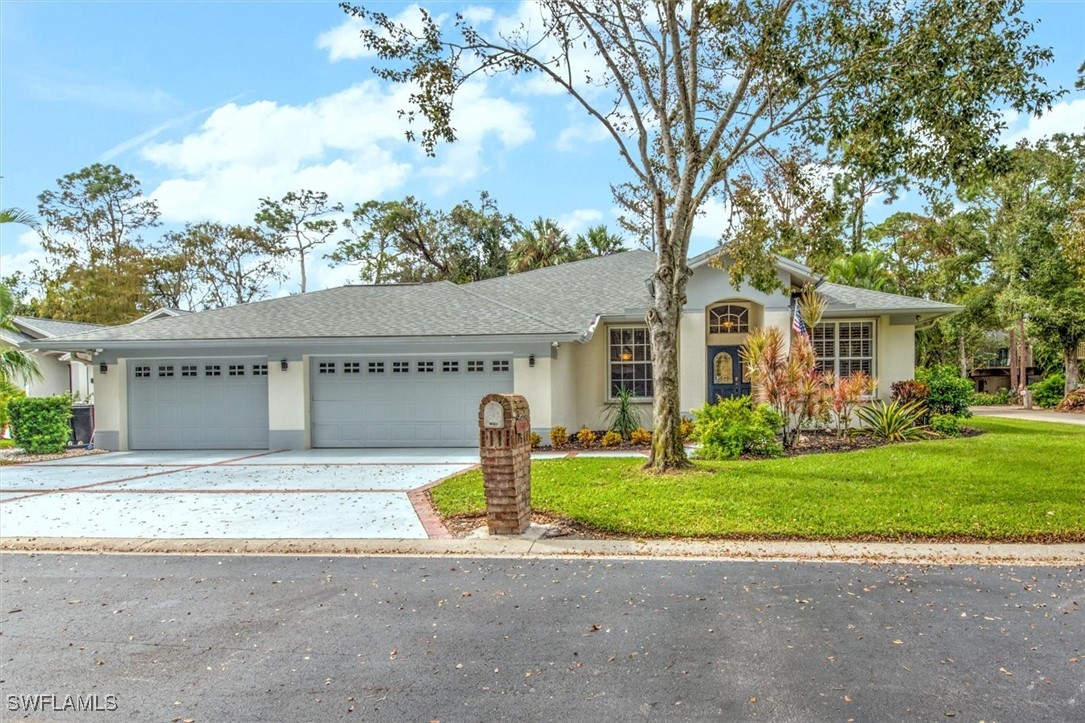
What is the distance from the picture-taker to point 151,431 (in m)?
15.2

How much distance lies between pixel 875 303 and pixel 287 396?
13327 millimetres

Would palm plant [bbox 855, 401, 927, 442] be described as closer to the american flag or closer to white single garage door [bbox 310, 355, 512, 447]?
the american flag

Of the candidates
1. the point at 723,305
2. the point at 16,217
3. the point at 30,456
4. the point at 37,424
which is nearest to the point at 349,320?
the point at 16,217

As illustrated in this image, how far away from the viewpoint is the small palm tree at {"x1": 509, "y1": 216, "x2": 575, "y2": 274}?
27.5m

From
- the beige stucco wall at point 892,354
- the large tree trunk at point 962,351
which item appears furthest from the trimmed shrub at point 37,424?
the large tree trunk at point 962,351

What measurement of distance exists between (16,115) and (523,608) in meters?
15.6

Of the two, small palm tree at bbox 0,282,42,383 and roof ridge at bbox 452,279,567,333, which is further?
roof ridge at bbox 452,279,567,333

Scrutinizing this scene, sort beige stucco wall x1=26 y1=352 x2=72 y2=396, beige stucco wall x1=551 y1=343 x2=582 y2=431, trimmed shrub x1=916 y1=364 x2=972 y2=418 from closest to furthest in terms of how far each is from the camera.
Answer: beige stucco wall x1=551 y1=343 x2=582 y2=431 < trimmed shrub x1=916 y1=364 x2=972 y2=418 < beige stucco wall x1=26 y1=352 x2=72 y2=396

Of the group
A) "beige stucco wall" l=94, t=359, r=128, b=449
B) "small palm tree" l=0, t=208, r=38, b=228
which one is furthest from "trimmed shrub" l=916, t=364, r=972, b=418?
"small palm tree" l=0, t=208, r=38, b=228

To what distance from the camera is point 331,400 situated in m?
15.0

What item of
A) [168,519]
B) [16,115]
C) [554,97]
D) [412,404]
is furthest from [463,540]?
[16,115]

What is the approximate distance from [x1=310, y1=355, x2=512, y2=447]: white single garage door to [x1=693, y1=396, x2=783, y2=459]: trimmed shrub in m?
4.72

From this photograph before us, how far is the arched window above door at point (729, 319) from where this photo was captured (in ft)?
51.5

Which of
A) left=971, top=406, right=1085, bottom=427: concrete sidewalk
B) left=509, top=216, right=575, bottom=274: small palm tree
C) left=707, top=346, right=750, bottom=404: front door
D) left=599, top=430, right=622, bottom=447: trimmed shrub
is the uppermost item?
left=509, top=216, right=575, bottom=274: small palm tree
